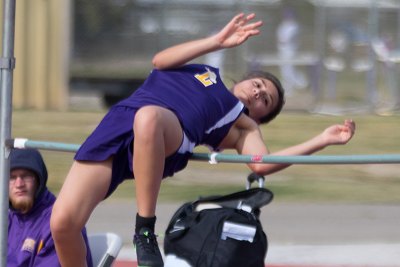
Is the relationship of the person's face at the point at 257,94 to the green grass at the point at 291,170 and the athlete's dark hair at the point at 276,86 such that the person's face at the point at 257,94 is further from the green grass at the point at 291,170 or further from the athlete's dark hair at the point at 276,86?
the green grass at the point at 291,170

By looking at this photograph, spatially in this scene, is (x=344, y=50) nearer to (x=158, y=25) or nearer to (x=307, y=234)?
(x=158, y=25)

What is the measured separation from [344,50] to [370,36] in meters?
0.40

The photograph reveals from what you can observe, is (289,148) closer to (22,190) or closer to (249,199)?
(249,199)

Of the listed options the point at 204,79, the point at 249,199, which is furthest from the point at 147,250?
the point at 204,79

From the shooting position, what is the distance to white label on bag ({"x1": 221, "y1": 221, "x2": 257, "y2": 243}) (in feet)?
12.7

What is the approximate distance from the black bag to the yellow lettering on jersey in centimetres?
55

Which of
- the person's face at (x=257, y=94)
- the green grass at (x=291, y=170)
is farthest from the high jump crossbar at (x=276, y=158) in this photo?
the green grass at (x=291, y=170)

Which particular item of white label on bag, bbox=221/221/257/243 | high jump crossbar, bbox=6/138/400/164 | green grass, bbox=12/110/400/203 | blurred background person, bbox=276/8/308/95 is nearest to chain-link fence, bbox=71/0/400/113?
blurred background person, bbox=276/8/308/95

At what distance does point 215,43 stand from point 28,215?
4.42ft

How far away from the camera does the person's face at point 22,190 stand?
4867 millimetres

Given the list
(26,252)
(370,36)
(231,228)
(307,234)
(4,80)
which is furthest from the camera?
(370,36)

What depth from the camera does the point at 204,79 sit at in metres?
4.34

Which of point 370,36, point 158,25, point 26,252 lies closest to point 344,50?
point 370,36

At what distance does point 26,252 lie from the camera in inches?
191
